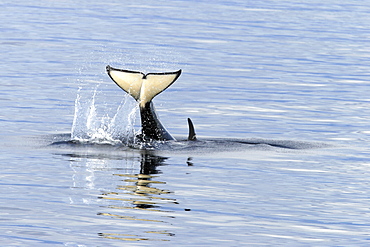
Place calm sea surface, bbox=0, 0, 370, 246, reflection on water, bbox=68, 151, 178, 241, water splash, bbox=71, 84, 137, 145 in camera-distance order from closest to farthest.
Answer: reflection on water, bbox=68, 151, 178, 241, calm sea surface, bbox=0, 0, 370, 246, water splash, bbox=71, 84, 137, 145

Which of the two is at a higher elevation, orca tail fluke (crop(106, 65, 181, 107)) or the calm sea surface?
orca tail fluke (crop(106, 65, 181, 107))

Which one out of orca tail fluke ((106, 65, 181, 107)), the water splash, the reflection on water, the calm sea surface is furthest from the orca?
the reflection on water

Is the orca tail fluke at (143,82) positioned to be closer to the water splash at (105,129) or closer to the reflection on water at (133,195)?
the water splash at (105,129)

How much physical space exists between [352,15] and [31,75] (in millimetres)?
34842

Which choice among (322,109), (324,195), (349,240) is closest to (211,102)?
(322,109)

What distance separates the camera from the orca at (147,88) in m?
17.4

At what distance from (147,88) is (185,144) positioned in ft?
4.17

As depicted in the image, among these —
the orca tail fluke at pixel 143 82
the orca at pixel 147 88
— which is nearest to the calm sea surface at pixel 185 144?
the orca at pixel 147 88

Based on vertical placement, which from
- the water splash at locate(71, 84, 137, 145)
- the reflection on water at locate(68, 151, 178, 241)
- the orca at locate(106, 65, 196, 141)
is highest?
the orca at locate(106, 65, 196, 141)

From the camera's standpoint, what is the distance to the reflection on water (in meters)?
11.5

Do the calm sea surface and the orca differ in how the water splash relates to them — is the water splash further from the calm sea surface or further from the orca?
the orca

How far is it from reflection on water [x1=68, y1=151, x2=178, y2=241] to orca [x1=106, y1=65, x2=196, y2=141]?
3.45 ft

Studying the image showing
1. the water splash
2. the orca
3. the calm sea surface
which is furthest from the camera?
the water splash

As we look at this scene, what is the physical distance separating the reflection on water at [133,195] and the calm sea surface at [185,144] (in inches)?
1.0
